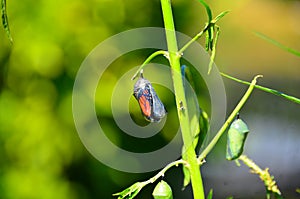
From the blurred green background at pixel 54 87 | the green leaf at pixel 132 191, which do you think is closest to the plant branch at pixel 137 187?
the green leaf at pixel 132 191

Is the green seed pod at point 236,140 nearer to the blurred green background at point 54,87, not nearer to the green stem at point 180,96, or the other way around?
the green stem at point 180,96

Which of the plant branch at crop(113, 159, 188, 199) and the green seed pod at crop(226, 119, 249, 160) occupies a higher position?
the green seed pod at crop(226, 119, 249, 160)

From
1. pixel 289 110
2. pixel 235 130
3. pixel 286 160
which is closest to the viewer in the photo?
pixel 235 130

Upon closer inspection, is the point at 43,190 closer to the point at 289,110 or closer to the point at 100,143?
the point at 100,143

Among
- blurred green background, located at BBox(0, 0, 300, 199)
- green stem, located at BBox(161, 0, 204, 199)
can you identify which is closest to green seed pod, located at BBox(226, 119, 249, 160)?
green stem, located at BBox(161, 0, 204, 199)

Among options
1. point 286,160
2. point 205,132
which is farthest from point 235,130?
point 286,160

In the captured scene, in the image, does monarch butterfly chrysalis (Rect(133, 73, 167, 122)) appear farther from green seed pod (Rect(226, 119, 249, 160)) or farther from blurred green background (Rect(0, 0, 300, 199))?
blurred green background (Rect(0, 0, 300, 199))
